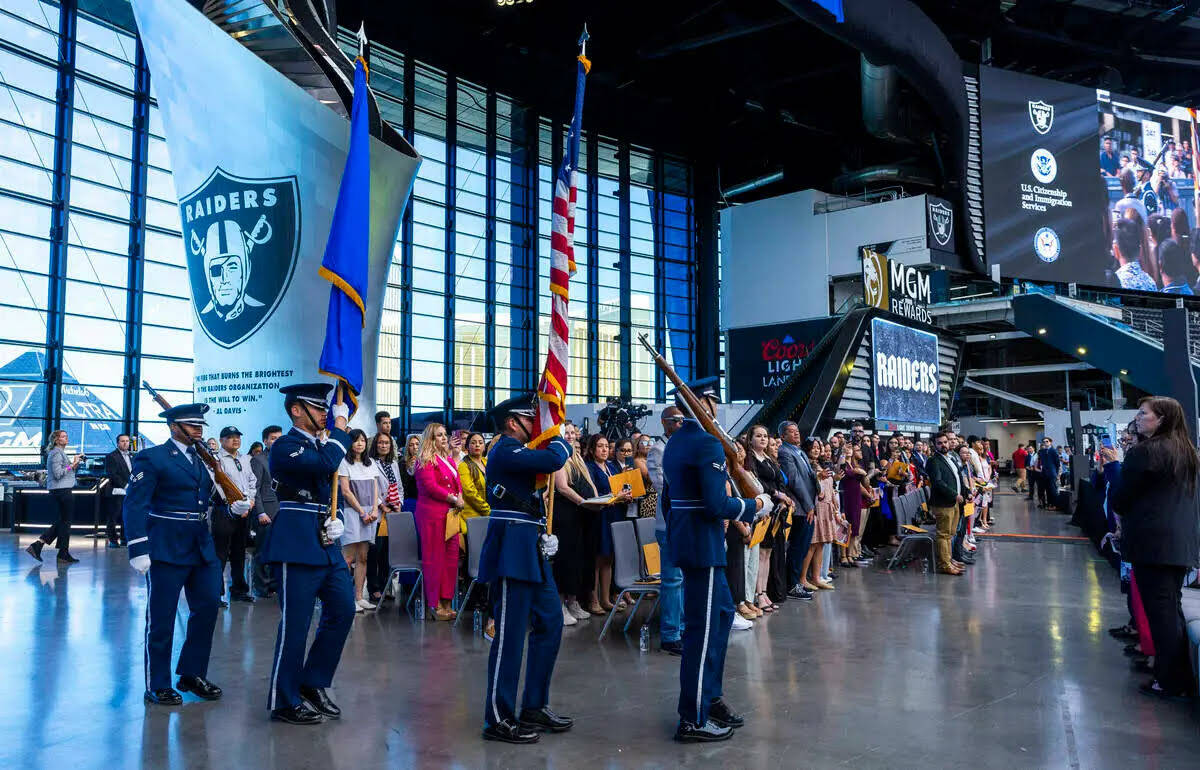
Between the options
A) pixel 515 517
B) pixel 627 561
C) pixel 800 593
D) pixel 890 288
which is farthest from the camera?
pixel 890 288

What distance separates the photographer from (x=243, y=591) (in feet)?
24.8

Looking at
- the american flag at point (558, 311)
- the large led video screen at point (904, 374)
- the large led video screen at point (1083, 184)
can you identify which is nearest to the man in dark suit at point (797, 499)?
the american flag at point (558, 311)

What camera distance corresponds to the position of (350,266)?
514cm

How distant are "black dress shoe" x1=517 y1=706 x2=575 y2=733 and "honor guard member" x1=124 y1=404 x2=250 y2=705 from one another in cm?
169

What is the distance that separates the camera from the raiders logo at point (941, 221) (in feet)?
85.4

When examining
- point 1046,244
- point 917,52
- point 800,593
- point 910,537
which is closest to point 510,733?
point 800,593

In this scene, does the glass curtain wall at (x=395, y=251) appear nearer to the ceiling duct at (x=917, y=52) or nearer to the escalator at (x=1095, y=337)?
the ceiling duct at (x=917, y=52)

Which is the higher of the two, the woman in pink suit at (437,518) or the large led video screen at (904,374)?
the large led video screen at (904,374)

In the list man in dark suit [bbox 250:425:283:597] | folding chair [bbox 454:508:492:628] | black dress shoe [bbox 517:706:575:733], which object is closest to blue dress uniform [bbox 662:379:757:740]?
black dress shoe [bbox 517:706:575:733]

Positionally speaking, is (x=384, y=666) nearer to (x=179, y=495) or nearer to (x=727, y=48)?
(x=179, y=495)

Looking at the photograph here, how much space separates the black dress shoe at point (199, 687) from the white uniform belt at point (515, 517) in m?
1.78

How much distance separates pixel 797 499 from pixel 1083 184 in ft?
78.2

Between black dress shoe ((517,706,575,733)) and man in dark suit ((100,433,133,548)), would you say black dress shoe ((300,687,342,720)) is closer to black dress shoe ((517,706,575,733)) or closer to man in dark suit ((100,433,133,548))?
black dress shoe ((517,706,575,733))

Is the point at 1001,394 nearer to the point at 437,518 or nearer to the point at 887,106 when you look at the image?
the point at 887,106
